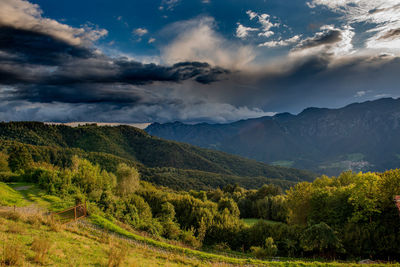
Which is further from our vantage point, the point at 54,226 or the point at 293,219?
the point at 293,219

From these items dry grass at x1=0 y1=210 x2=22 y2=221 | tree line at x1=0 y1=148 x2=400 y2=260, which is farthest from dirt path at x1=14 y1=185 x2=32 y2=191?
dry grass at x1=0 y1=210 x2=22 y2=221

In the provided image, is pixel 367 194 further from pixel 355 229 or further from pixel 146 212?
pixel 146 212

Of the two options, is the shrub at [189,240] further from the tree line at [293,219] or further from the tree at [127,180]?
the tree at [127,180]

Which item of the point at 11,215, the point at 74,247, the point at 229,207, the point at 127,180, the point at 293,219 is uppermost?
the point at 11,215

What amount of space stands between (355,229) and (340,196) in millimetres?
8139

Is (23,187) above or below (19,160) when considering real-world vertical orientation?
below

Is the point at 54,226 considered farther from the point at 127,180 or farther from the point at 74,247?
the point at 127,180

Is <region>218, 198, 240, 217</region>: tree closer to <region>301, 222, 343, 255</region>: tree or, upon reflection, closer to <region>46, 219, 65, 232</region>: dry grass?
<region>301, 222, 343, 255</region>: tree

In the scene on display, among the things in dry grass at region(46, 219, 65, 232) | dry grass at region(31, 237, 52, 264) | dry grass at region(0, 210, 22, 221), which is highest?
dry grass at region(31, 237, 52, 264)

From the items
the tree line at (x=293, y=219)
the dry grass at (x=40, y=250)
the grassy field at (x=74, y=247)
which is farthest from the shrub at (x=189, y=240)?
the dry grass at (x=40, y=250)

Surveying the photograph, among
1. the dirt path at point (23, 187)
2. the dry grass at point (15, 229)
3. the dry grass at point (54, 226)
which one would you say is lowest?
the dirt path at point (23, 187)

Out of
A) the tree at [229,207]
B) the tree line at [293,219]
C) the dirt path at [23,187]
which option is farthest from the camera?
the tree at [229,207]

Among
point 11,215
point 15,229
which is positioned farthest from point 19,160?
point 15,229

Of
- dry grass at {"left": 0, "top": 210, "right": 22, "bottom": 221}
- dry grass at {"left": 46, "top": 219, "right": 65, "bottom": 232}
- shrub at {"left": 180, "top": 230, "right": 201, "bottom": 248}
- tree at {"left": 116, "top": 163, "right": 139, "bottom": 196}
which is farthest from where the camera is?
tree at {"left": 116, "top": 163, "right": 139, "bottom": 196}
